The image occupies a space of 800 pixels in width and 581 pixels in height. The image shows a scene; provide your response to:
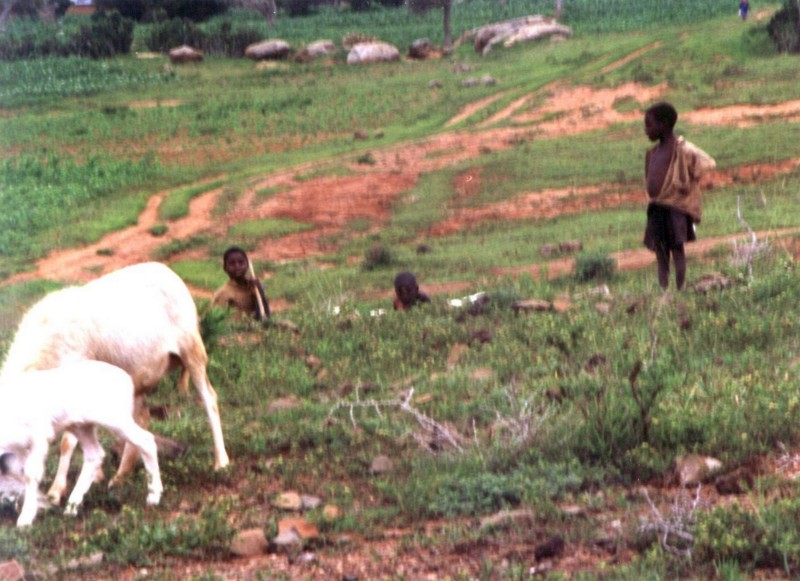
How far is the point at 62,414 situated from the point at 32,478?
0.30 m

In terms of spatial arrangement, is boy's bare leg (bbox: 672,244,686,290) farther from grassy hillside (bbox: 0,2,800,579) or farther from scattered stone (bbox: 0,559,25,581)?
scattered stone (bbox: 0,559,25,581)

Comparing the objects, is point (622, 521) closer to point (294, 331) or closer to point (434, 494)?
point (434, 494)

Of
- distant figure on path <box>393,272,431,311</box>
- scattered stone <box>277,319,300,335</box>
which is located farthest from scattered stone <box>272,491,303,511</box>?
distant figure on path <box>393,272,431,311</box>

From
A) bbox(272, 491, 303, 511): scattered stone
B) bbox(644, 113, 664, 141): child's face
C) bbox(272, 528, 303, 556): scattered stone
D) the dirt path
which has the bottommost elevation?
the dirt path

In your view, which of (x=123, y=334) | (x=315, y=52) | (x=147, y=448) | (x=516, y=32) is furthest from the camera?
(x=315, y=52)

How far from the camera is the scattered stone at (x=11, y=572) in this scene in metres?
4.85

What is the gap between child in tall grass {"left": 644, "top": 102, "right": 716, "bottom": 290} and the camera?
10109mm

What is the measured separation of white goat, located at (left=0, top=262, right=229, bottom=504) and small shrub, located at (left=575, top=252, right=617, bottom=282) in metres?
7.01

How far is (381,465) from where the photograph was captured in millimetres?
6309

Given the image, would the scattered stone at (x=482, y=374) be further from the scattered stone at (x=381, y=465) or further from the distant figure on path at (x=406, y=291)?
the distant figure on path at (x=406, y=291)

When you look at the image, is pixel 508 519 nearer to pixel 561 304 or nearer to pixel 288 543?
pixel 288 543

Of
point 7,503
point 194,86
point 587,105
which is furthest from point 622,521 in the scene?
point 194,86

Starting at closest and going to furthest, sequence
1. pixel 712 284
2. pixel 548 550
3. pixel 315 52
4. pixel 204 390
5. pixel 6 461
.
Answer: pixel 548 550 < pixel 6 461 < pixel 204 390 < pixel 712 284 < pixel 315 52

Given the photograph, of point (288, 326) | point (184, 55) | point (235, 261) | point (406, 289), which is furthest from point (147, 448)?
point (184, 55)
